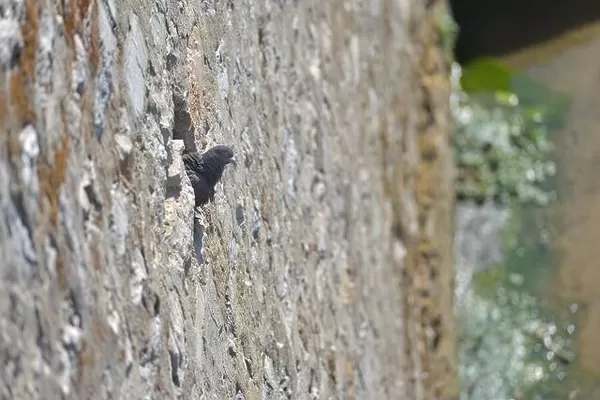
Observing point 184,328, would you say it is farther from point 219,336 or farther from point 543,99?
point 543,99

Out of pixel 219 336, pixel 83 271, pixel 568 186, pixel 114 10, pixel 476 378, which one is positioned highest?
pixel 114 10

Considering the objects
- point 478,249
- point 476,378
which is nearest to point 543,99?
point 478,249

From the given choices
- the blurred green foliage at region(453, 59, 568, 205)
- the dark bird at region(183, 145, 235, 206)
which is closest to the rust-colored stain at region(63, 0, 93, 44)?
the dark bird at region(183, 145, 235, 206)

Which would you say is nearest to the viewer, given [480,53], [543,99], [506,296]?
[506,296]

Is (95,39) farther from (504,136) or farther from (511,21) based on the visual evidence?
(511,21)

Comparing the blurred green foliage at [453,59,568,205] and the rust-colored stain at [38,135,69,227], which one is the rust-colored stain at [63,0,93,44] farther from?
the blurred green foliage at [453,59,568,205]

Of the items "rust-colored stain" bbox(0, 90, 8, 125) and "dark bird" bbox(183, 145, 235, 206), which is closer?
"rust-colored stain" bbox(0, 90, 8, 125)

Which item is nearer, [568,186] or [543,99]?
[568,186]

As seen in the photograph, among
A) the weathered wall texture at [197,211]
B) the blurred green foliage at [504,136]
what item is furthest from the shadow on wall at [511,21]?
the weathered wall texture at [197,211]
